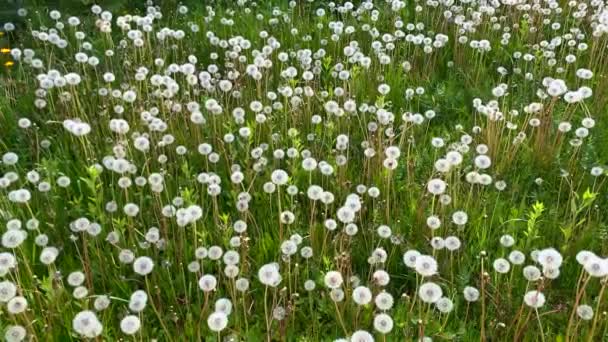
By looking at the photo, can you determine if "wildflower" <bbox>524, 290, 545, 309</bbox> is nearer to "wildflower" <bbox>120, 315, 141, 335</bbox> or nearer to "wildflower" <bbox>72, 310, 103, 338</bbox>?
"wildflower" <bbox>120, 315, 141, 335</bbox>

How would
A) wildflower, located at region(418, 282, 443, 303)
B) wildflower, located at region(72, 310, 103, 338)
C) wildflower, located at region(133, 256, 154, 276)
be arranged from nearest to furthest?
wildflower, located at region(72, 310, 103, 338)
wildflower, located at region(418, 282, 443, 303)
wildflower, located at region(133, 256, 154, 276)

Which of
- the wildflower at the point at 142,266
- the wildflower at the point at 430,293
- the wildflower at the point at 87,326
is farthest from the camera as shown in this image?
the wildflower at the point at 142,266

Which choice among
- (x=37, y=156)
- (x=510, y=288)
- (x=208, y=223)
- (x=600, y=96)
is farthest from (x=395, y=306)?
(x=600, y=96)

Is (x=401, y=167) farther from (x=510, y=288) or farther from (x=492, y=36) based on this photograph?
(x=492, y=36)

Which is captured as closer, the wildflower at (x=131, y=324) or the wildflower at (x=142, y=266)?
the wildflower at (x=131, y=324)

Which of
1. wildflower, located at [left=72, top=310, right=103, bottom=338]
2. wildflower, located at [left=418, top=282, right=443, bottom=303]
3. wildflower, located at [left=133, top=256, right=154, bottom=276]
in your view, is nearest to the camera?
wildflower, located at [left=72, top=310, right=103, bottom=338]

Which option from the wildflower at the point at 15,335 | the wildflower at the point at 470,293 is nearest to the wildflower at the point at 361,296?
the wildflower at the point at 470,293

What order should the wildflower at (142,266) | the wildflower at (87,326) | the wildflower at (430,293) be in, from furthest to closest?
the wildflower at (142,266) → the wildflower at (430,293) → the wildflower at (87,326)

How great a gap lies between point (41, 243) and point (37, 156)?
112 cm

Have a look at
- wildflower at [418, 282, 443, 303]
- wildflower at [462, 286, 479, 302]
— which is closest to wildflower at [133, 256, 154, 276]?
wildflower at [418, 282, 443, 303]

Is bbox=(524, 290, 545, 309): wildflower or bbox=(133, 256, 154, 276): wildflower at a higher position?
bbox=(133, 256, 154, 276): wildflower

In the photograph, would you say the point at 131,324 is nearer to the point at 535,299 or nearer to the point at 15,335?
the point at 15,335

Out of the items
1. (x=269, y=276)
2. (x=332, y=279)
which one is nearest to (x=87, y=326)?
A: (x=269, y=276)

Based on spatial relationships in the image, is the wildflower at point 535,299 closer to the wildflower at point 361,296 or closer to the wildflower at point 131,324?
the wildflower at point 361,296
